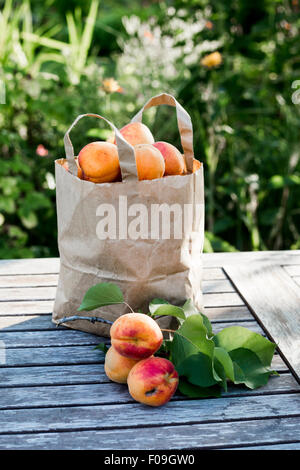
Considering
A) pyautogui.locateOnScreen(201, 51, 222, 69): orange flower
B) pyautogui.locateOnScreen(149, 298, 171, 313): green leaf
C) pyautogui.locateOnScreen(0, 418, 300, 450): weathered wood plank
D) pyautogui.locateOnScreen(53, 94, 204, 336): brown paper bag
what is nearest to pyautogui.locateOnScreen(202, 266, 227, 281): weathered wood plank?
pyautogui.locateOnScreen(53, 94, 204, 336): brown paper bag

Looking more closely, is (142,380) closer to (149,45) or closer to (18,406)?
(18,406)

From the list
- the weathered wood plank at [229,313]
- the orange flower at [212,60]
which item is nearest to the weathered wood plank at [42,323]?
the weathered wood plank at [229,313]

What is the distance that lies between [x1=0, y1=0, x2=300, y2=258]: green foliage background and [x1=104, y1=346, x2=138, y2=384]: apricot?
4.68 ft

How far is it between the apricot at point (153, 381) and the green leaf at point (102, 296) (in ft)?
0.53

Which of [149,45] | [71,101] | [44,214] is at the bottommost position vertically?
[44,214]

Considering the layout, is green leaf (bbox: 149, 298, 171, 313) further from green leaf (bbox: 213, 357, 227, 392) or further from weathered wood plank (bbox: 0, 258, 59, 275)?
weathered wood plank (bbox: 0, 258, 59, 275)

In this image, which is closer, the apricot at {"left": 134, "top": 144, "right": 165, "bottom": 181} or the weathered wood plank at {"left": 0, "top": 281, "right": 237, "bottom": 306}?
the apricot at {"left": 134, "top": 144, "right": 165, "bottom": 181}

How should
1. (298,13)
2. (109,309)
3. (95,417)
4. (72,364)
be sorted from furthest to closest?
(298,13), (109,309), (72,364), (95,417)

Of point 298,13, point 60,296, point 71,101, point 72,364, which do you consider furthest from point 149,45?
point 72,364

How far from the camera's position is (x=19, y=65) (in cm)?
302

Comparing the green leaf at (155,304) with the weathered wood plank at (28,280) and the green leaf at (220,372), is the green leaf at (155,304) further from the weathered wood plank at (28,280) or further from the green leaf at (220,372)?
the weathered wood plank at (28,280)

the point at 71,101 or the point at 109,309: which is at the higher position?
the point at 71,101

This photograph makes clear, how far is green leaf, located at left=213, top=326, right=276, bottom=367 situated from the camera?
3.34 ft

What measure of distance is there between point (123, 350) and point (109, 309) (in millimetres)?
217
